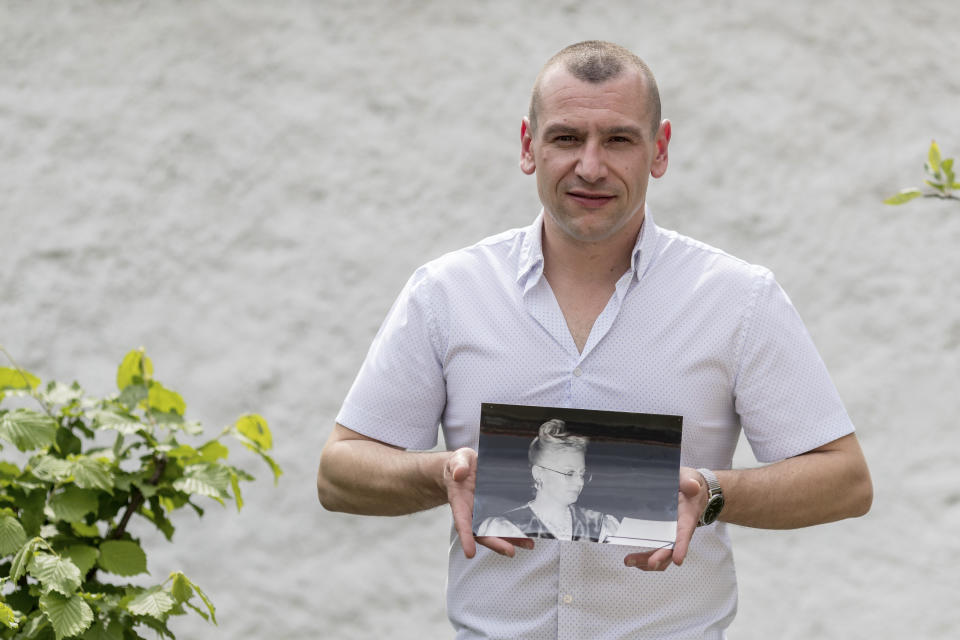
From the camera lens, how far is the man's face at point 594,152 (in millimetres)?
2006

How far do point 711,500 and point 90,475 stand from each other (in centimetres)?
152

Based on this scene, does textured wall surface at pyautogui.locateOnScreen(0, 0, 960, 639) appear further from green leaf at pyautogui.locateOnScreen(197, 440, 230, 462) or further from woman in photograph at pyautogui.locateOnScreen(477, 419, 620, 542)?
woman in photograph at pyautogui.locateOnScreen(477, 419, 620, 542)

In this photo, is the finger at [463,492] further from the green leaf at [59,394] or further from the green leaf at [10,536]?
the green leaf at [59,394]

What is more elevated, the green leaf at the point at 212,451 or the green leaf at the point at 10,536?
the green leaf at the point at 212,451

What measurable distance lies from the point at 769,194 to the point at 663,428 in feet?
6.88

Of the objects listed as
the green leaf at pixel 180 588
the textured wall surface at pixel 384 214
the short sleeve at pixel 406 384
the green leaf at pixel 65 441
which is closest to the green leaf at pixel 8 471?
the green leaf at pixel 65 441

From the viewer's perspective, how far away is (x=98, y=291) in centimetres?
385

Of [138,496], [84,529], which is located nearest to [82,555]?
[84,529]

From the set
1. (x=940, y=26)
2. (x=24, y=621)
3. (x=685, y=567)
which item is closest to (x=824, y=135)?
(x=940, y=26)

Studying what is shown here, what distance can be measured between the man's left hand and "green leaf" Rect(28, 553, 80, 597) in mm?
1320

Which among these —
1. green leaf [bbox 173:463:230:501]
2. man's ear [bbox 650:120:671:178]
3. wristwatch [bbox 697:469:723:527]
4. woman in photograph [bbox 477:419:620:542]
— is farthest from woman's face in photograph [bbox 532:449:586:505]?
green leaf [bbox 173:463:230:501]

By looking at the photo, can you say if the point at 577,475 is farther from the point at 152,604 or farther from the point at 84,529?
the point at 84,529

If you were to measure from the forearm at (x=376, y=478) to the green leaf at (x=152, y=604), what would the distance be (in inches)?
28.3

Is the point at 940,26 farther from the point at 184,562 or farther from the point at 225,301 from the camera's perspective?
the point at 184,562
